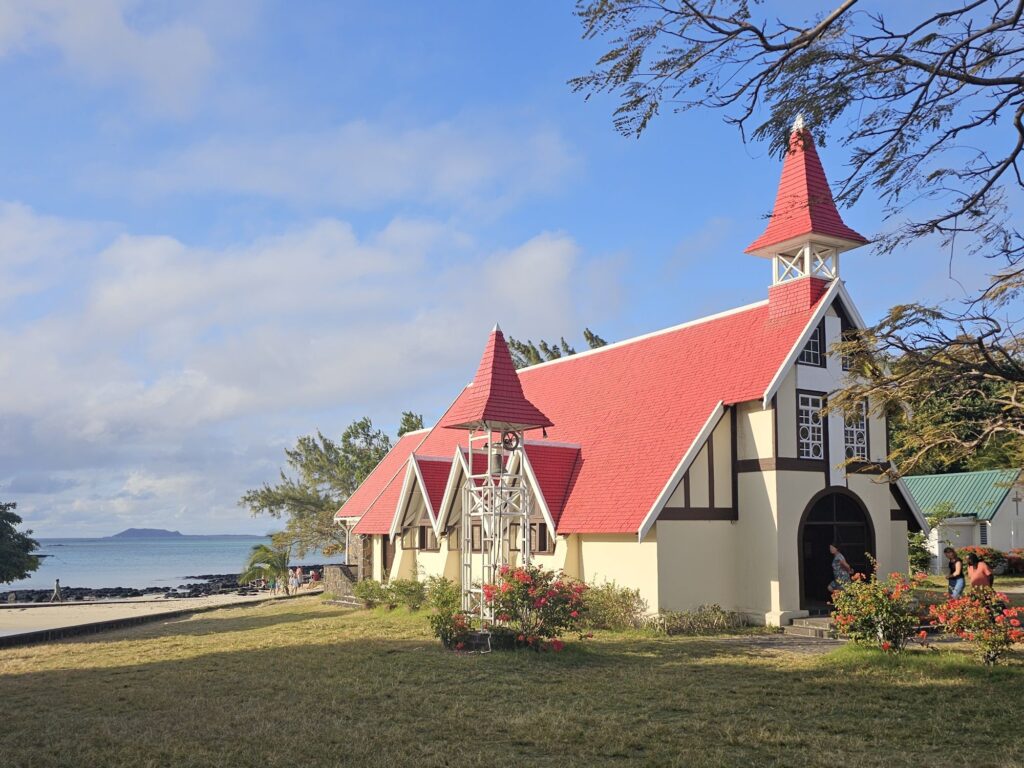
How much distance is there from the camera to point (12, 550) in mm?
36906

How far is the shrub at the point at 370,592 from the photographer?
2553cm

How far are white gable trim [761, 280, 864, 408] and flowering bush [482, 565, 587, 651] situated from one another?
7060 millimetres

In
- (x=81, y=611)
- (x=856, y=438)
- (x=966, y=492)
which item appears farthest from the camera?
(x=966, y=492)

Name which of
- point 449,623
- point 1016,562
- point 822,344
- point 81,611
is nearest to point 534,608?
point 449,623

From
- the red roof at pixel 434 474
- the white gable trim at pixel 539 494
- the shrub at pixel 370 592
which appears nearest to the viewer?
the white gable trim at pixel 539 494

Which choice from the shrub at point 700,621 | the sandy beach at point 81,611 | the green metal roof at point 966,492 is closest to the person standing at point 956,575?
the shrub at point 700,621

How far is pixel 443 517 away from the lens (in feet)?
83.3

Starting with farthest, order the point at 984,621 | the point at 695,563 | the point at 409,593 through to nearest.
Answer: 1. the point at 409,593
2. the point at 695,563
3. the point at 984,621

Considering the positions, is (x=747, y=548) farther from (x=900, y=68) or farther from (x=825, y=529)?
(x=900, y=68)

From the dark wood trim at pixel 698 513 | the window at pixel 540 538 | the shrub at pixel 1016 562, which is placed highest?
the dark wood trim at pixel 698 513

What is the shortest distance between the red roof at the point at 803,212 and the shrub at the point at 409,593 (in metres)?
12.2

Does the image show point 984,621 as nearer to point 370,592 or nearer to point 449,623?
point 449,623

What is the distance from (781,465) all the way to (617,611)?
4964 mm

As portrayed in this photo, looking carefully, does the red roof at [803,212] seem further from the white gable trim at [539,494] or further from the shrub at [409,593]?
the shrub at [409,593]
